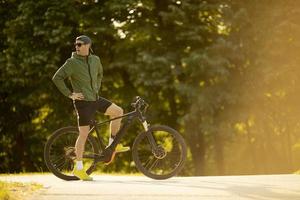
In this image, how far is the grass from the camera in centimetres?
713

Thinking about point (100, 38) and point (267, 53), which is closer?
point (267, 53)

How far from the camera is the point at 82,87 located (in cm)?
884

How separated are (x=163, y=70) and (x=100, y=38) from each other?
279 centimetres

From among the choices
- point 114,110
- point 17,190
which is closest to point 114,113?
point 114,110

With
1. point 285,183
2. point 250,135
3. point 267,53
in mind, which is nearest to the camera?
point 285,183

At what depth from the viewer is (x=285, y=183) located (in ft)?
28.4

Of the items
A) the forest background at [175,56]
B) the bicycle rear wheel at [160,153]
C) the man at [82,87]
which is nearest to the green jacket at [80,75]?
the man at [82,87]

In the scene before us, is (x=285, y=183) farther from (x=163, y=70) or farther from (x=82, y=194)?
(x=163, y=70)

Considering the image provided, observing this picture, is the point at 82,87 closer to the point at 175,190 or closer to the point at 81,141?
the point at 81,141

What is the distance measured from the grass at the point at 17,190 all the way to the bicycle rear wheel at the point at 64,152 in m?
0.57

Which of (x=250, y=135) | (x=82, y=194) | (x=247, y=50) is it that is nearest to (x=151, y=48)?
(x=247, y=50)

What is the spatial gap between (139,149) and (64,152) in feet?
3.62

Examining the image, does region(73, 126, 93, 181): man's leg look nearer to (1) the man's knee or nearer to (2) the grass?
(1) the man's knee

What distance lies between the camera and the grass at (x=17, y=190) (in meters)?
7.13
